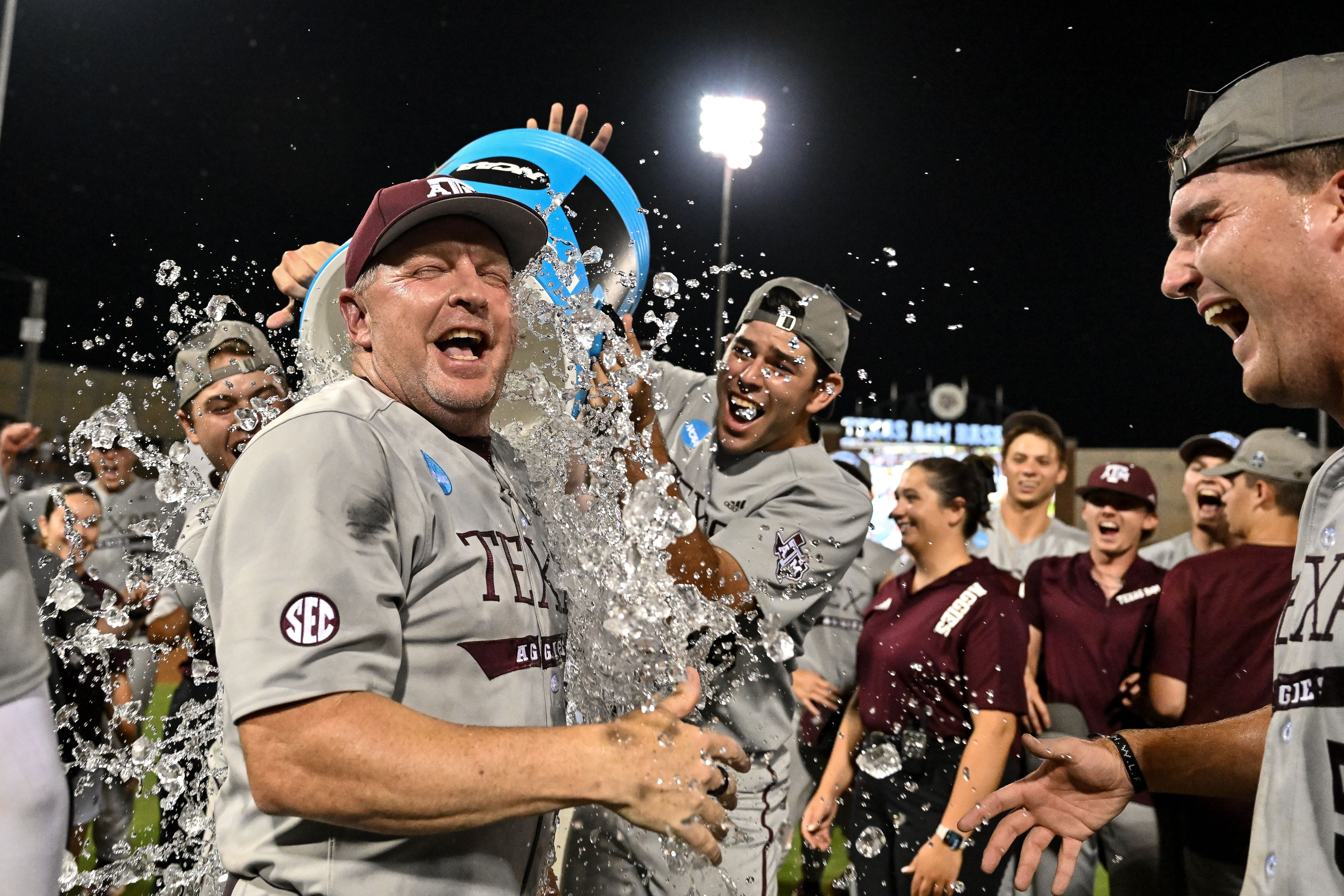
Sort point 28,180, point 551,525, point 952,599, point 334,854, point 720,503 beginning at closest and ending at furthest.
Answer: point 334,854
point 551,525
point 720,503
point 952,599
point 28,180

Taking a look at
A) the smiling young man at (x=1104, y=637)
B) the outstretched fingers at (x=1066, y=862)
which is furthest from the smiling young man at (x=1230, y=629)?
the outstretched fingers at (x=1066, y=862)

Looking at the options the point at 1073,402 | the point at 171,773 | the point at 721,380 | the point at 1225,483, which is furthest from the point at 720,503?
the point at 1073,402

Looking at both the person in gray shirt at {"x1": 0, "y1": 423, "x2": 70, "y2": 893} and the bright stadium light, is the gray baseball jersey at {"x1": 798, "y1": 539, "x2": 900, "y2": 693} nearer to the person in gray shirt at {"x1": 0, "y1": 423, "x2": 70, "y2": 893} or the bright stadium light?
the person in gray shirt at {"x1": 0, "y1": 423, "x2": 70, "y2": 893}

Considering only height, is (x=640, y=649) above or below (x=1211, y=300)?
below

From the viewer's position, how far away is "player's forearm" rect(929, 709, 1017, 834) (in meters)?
4.32

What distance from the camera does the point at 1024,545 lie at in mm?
6738

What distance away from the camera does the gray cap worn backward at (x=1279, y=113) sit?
181 centimetres

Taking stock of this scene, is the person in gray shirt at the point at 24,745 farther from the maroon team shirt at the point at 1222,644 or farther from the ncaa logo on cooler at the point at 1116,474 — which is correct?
the ncaa logo on cooler at the point at 1116,474

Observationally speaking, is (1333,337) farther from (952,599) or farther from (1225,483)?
(1225,483)

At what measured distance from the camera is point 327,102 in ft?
45.1

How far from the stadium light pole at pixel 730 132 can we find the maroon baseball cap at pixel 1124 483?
385 inches

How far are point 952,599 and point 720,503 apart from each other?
4.81ft

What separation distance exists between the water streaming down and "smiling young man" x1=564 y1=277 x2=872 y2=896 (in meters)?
0.14

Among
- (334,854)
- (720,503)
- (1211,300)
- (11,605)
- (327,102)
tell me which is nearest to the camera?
(11,605)
